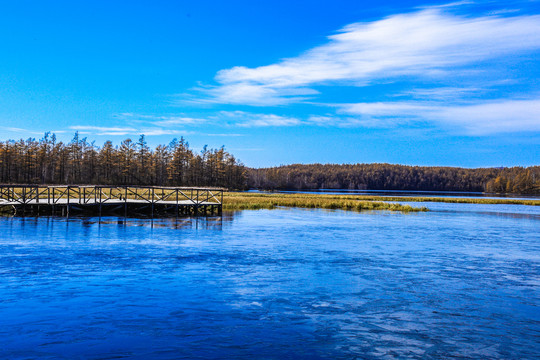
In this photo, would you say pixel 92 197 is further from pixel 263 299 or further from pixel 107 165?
pixel 107 165

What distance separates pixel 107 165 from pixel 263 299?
11189 cm

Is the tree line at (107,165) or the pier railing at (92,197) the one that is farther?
the tree line at (107,165)

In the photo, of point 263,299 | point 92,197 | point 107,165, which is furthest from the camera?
point 107,165

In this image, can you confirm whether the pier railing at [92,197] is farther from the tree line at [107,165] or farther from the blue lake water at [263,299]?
the tree line at [107,165]

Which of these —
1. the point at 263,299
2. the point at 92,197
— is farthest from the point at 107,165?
the point at 263,299

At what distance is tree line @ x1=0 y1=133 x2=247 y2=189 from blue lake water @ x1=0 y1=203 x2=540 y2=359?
283 feet

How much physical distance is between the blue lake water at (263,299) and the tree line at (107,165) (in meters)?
86.2

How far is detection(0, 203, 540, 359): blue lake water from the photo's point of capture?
9.88 meters

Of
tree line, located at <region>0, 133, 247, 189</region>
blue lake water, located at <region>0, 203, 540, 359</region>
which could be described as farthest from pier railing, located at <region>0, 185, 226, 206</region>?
tree line, located at <region>0, 133, 247, 189</region>

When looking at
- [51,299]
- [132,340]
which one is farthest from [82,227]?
[132,340]

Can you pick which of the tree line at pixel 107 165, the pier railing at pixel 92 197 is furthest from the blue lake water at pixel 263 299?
the tree line at pixel 107 165

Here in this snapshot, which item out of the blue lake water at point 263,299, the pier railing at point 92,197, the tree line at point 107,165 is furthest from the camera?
the tree line at point 107,165

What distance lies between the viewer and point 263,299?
13.7m

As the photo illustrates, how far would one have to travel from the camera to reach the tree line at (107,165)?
107 meters
